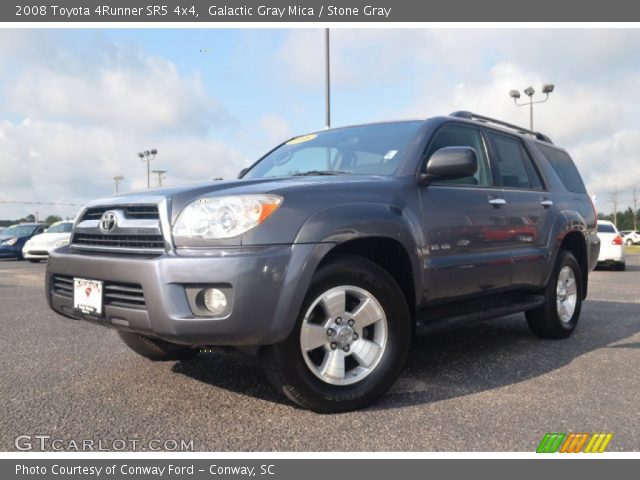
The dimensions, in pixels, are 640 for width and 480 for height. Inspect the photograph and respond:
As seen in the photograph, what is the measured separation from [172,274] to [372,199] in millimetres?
1189

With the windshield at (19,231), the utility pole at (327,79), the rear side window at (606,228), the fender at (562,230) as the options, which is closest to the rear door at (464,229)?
the fender at (562,230)

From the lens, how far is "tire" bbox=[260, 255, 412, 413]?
2818 mm

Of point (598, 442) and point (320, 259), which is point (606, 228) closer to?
point (598, 442)

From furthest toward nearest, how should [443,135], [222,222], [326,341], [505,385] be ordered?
[443,135] < [505,385] < [326,341] < [222,222]

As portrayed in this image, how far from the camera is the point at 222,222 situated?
9.01 ft

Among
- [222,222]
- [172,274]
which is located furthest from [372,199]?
[172,274]

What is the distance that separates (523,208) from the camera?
4477 mm

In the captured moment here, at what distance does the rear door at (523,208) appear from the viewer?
4.31 meters

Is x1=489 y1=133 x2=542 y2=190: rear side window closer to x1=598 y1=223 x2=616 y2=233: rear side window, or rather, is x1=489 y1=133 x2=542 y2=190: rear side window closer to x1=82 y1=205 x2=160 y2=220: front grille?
x1=82 y1=205 x2=160 y2=220: front grille

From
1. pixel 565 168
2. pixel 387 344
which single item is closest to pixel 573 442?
pixel 387 344

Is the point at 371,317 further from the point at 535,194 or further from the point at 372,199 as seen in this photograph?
the point at 535,194
